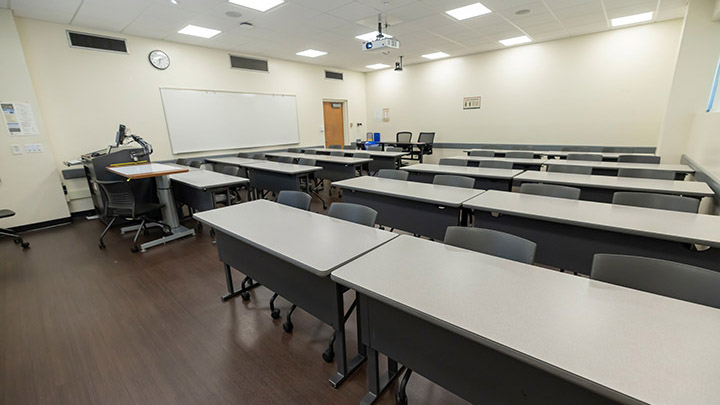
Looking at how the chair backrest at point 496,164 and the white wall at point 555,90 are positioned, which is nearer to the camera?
the chair backrest at point 496,164

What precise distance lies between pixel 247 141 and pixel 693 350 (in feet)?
25.4

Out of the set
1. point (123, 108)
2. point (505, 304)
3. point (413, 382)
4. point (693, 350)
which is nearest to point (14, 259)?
point (123, 108)

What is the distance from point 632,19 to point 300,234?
285 inches

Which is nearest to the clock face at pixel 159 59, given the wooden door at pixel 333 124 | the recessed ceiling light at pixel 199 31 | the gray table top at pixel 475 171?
the recessed ceiling light at pixel 199 31

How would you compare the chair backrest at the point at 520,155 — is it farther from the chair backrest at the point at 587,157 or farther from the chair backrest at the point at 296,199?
the chair backrest at the point at 296,199

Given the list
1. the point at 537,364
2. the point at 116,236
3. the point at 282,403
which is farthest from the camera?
the point at 116,236

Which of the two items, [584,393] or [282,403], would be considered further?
[282,403]

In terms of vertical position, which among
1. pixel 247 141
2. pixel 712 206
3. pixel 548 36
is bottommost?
pixel 712 206

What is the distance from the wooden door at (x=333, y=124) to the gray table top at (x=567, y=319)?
8316mm

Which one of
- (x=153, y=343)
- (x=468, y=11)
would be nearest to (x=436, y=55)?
(x=468, y=11)

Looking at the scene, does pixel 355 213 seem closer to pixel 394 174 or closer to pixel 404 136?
pixel 394 174

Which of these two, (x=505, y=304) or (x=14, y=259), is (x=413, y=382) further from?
(x=14, y=259)

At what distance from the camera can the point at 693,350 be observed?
89 cm

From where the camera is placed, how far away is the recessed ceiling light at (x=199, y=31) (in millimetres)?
5184
